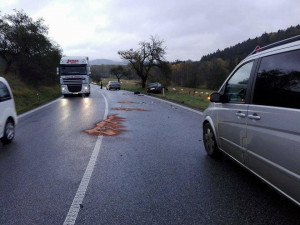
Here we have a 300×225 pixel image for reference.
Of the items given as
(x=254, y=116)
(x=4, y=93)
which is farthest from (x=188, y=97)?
(x=254, y=116)

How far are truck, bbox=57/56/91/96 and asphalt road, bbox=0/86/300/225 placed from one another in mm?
16639

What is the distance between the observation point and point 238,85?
394 centimetres

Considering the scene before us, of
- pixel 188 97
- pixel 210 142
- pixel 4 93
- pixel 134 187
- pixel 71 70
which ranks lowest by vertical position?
pixel 188 97

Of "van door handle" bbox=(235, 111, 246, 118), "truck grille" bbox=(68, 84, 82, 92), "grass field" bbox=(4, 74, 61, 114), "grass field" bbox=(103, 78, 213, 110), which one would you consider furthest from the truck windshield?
"van door handle" bbox=(235, 111, 246, 118)

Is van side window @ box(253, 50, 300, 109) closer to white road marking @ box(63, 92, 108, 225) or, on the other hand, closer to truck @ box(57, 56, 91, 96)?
white road marking @ box(63, 92, 108, 225)

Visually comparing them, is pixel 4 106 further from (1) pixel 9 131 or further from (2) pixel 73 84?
(2) pixel 73 84

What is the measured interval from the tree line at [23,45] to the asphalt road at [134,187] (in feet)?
98.2

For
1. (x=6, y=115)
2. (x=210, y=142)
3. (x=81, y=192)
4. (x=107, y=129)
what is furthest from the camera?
(x=107, y=129)

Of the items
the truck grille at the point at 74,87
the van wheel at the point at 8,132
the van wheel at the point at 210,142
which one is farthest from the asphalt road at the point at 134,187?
the truck grille at the point at 74,87

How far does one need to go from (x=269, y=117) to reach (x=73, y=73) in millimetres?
21258

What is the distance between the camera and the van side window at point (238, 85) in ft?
11.9

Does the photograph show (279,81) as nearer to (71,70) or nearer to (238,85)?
(238,85)

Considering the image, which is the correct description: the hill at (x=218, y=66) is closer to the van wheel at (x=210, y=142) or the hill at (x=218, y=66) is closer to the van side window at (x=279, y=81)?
the van wheel at (x=210, y=142)

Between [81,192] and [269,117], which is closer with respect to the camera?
[269,117]
